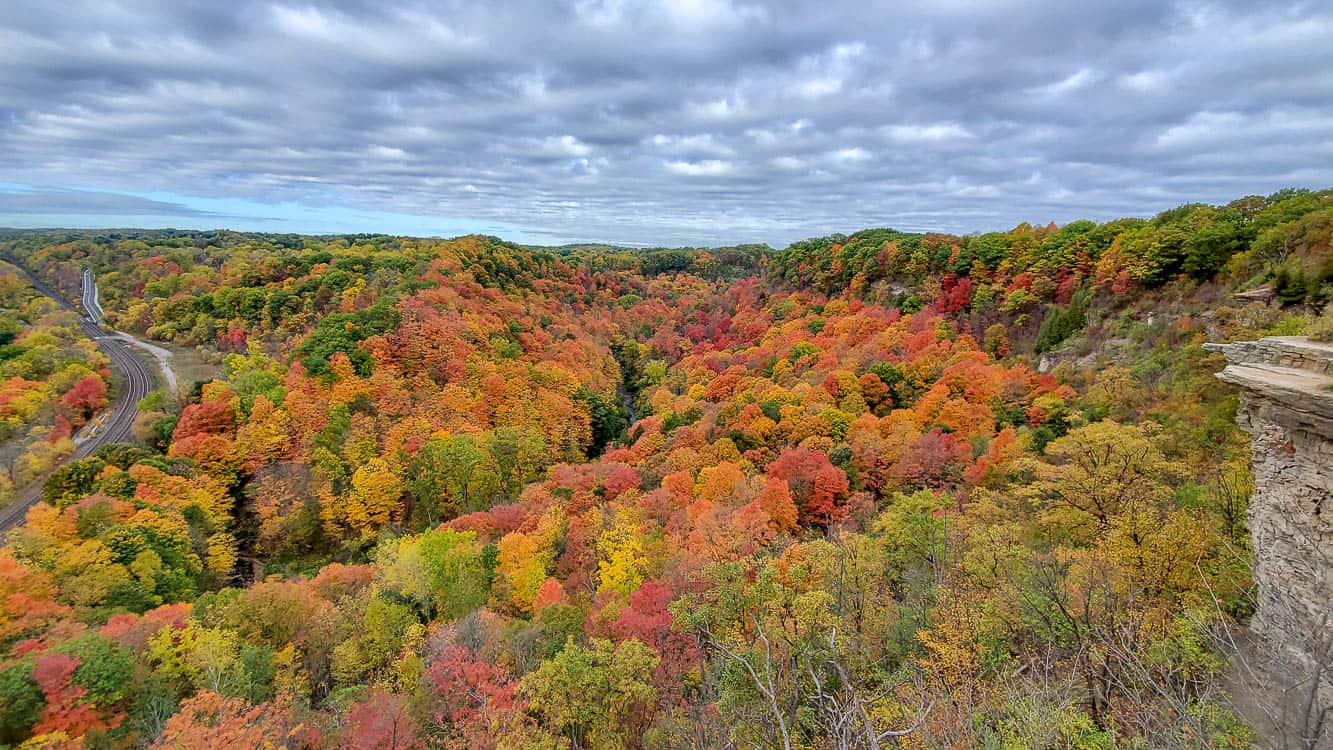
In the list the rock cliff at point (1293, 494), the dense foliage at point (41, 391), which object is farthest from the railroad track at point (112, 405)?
the rock cliff at point (1293, 494)

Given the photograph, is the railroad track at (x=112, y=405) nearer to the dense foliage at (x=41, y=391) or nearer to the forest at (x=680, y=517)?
the dense foliage at (x=41, y=391)

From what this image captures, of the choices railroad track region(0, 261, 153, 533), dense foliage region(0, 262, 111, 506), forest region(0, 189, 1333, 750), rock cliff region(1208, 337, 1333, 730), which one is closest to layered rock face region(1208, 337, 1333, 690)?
rock cliff region(1208, 337, 1333, 730)

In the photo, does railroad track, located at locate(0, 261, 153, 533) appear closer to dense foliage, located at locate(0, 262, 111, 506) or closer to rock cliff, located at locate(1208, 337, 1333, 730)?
dense foliage, located at locate(0, 262, 111, 506)

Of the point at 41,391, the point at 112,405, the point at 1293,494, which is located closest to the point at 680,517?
the point at 1293,494

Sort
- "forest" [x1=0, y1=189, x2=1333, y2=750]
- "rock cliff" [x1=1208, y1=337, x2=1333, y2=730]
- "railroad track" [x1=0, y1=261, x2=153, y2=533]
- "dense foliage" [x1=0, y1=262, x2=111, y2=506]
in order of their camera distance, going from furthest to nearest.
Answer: "dense foliage" [x1=0, y1=262, x2=111, y2=506]
"railroad track" [x1=0, y1=261, x2=153, y2=533]
"forest" [x1=0, y1=189, x2=1333, y2=750]
"rock cliff" [x1=1208, y1=337, x2=1333, y2=730]

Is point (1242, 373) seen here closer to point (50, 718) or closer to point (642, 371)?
point (50, 718)

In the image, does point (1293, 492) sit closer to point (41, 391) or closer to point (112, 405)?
point (41, 391)
